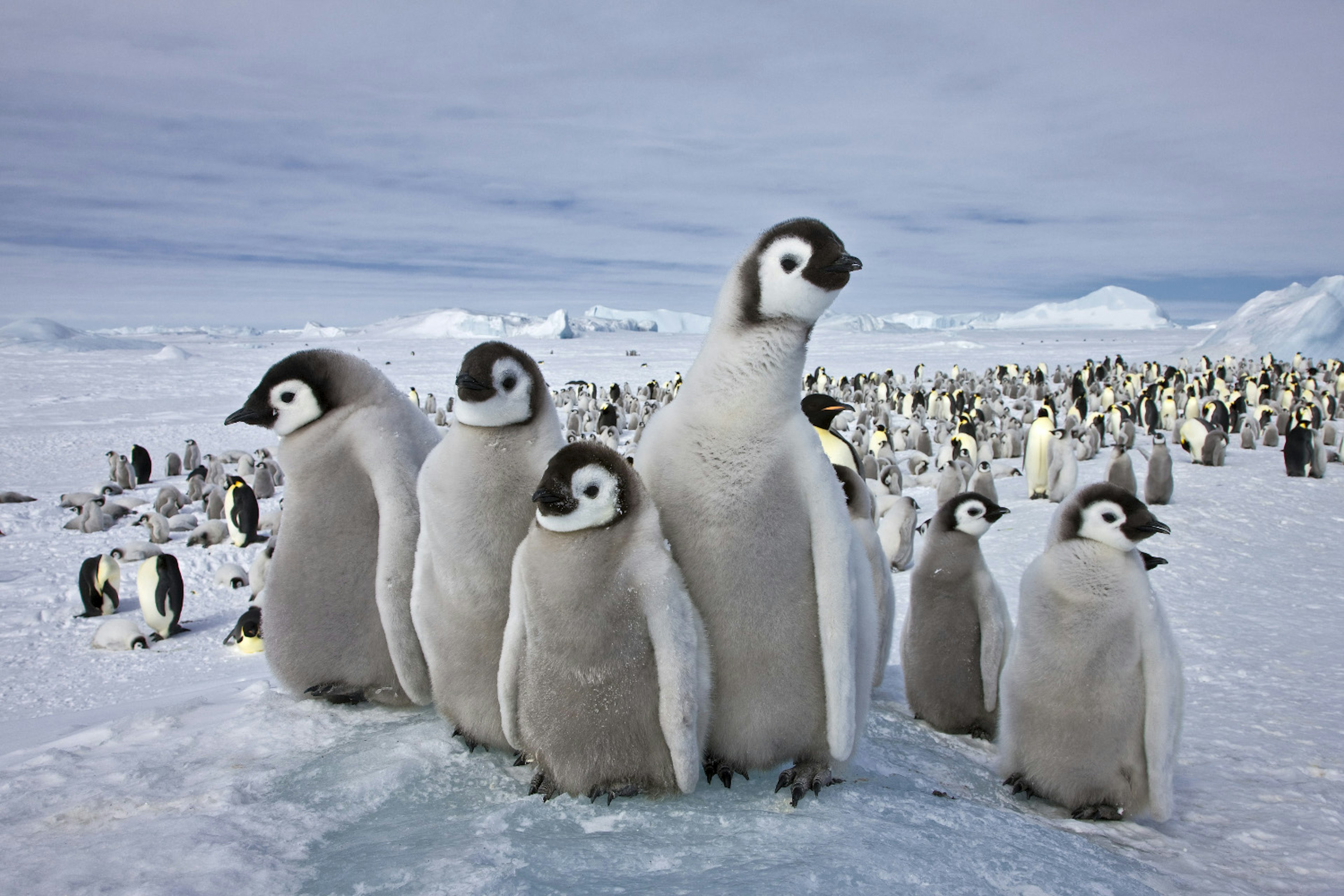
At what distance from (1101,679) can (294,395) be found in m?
2.92

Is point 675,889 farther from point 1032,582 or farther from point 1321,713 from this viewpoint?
point 1321,713

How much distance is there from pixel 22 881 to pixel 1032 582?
2972mm

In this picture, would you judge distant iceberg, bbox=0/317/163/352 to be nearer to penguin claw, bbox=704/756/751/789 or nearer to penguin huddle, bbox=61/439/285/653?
penguin huddle, bbox=61/439/285/653

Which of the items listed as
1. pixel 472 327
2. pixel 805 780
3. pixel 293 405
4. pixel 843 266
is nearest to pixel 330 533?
pixel 293 405

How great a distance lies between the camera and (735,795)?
2383mm

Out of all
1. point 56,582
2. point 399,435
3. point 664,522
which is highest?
point 399,435

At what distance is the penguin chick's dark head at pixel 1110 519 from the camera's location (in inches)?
121

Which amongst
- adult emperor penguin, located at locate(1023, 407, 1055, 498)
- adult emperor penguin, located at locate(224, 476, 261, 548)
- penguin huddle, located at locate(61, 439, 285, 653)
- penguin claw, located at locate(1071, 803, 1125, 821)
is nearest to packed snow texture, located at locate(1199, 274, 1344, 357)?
adult emperor penguin, located at locate(1023, 407, 1055, 498)

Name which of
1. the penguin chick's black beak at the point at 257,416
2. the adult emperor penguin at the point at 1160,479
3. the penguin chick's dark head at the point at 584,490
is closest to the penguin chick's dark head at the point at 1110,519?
the penguin chick's dark head at the point at 584,490

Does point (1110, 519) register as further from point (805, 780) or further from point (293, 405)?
point (293, 405)

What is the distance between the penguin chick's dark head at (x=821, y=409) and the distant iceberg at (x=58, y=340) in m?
45.3

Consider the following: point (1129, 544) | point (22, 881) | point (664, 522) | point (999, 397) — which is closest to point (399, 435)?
point (664, 522)

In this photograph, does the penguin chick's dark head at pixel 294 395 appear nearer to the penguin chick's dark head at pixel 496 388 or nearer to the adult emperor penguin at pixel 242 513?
the penguin chick's dark head at pixel 496 388

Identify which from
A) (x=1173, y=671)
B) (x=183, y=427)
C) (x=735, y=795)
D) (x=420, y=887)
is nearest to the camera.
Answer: (x=420, y=887)
